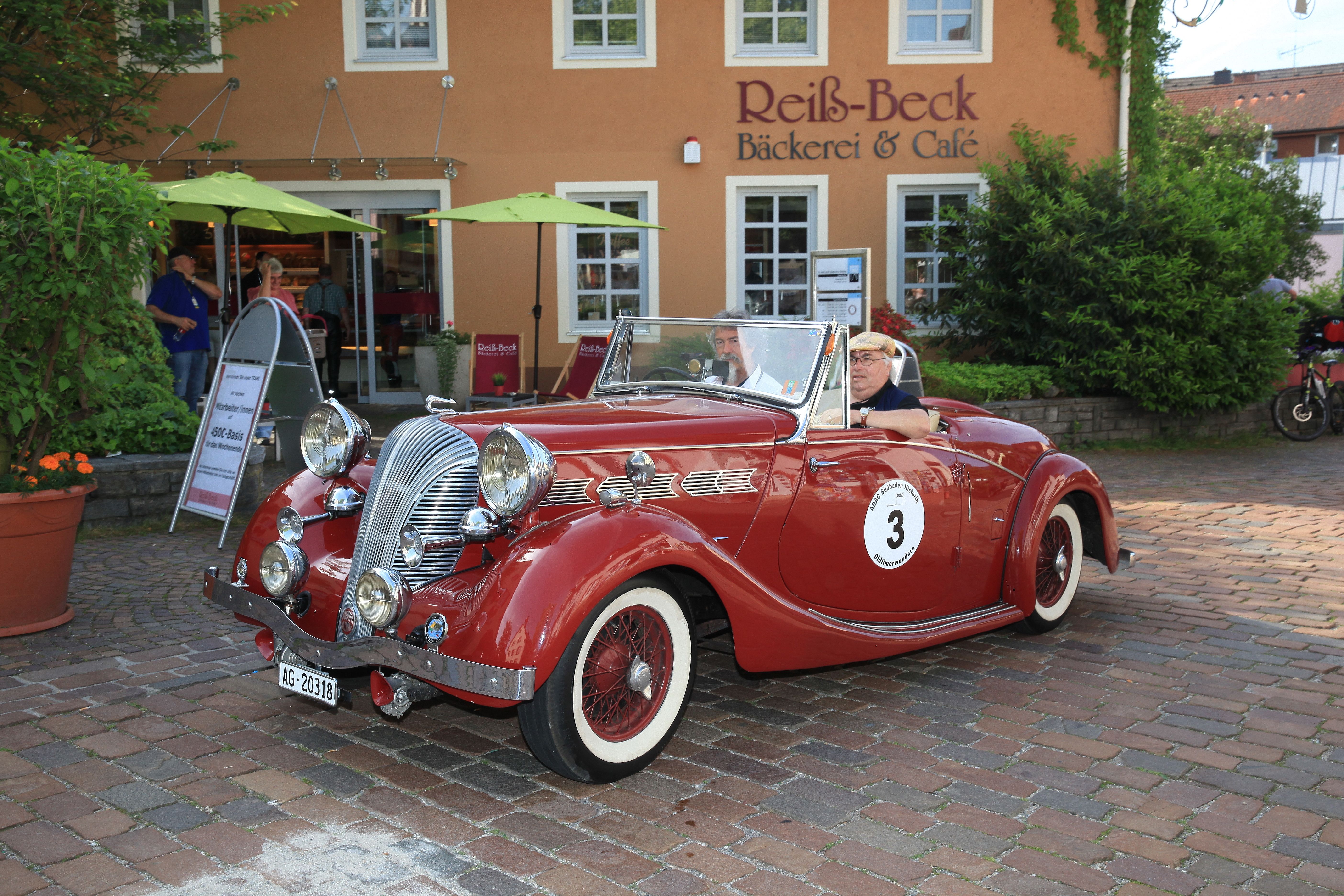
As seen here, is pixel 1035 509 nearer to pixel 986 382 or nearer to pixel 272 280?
pixel 986 382

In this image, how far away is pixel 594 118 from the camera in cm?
1273

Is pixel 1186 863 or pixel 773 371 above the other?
pixel 773 371

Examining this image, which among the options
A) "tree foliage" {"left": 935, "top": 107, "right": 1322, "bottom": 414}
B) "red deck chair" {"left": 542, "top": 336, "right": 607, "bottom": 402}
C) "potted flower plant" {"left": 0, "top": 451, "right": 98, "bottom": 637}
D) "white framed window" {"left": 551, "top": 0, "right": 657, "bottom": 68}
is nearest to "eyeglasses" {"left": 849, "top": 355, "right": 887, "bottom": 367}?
"potted flower plant" {"left": 0, "top": 451, "right": 98, "bottom": 637}

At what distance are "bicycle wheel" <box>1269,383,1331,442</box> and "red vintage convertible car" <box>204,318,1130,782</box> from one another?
9028mm

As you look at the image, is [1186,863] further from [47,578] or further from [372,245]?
[372,245]

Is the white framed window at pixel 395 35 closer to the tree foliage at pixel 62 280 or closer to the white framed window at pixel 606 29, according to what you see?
the white framed window at pixel 606 29

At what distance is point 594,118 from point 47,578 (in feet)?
30.5

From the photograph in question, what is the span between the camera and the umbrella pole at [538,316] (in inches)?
438

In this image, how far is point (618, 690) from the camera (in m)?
3.40

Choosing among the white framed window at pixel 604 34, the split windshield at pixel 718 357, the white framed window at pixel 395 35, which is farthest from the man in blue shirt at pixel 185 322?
the split windshield at pixel 718 357

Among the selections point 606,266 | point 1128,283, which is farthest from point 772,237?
point 1128,283

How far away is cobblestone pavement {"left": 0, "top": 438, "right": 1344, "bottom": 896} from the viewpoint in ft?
9.14

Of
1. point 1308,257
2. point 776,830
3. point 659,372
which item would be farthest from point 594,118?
point 1308,257

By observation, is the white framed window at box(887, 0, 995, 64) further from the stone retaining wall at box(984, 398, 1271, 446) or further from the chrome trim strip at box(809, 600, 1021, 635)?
the chrome trim strip at box(809, 600, 1021, 635)
